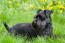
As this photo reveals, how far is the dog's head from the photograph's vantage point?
4038 mm

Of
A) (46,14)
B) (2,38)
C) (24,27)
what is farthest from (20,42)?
(46,14)

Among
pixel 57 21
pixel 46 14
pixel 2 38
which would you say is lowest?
pixel 57 21

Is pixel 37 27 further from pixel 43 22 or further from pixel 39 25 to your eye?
pixel 43 22

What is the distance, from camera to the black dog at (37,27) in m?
4.06

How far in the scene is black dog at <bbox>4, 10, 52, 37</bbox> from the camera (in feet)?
13.3

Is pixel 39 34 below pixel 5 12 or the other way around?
below

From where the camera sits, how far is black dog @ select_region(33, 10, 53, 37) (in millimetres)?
4048

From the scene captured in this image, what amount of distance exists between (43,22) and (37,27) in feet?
0.78

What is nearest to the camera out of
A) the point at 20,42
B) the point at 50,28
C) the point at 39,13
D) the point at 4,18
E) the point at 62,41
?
the point at 20,42

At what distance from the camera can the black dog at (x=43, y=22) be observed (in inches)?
159

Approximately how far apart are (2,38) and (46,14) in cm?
154

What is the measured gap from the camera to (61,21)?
5.80m

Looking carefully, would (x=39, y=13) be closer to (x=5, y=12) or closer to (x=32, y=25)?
(x=32, y=25)

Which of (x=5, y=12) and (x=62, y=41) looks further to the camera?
(x=5, y=12)
